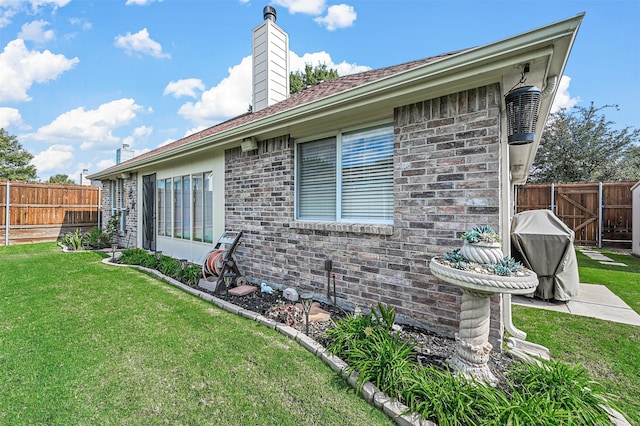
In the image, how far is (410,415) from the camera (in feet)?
6.54

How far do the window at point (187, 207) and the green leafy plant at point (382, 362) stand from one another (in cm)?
493

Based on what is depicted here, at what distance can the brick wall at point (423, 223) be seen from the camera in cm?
297

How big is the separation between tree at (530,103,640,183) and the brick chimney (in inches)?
652

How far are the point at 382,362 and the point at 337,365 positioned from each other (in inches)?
17.2

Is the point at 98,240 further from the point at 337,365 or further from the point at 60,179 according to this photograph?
the point at 60,179

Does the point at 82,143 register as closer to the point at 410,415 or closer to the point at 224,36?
the point at 224,36

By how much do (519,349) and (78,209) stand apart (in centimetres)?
1646

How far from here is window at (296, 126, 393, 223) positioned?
3840 millimetres

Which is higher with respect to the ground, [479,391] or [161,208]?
[161,208]

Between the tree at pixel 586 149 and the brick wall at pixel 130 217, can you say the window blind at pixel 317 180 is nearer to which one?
the brick wall at pixel 130 217

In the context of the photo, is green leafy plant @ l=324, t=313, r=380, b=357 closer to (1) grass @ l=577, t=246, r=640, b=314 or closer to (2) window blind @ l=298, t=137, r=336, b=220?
(2) window blind @ l=298, t=137, r=336, b=220

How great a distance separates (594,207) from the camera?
34.2 feet

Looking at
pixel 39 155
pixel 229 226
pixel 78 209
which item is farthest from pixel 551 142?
pixel 39 155

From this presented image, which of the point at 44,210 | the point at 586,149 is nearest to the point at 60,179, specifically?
the point at 44,210
